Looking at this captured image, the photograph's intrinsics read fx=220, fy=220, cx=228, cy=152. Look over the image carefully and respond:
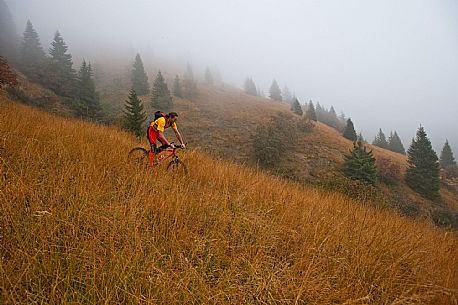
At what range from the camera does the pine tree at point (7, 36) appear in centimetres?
4350

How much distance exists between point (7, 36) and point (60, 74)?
146 feet

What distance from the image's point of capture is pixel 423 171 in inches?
931

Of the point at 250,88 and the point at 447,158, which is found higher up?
the point at 250,88

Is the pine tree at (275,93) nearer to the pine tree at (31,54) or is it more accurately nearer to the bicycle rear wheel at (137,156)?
the pine tree at (31,54)

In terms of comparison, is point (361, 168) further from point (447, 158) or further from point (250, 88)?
point (250, 88)

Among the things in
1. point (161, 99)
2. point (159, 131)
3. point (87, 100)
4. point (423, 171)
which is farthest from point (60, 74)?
point (423, 171)

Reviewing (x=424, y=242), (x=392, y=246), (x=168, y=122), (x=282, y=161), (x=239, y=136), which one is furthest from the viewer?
(x=239, y=136)

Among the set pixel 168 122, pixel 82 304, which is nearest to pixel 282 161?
pixel 168 122

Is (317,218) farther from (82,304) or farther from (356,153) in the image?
(356,153)

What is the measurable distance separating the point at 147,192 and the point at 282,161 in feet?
60.1

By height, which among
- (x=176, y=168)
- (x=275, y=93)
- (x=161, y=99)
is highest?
(x=275, y=93)

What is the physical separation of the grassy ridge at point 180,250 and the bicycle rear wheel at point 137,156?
727 millimetres

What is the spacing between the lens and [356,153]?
18.8 meters

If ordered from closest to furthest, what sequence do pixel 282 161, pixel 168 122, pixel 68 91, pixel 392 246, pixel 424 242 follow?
pixel 392 246, pixel 424 242, pixel 168 122, pixel 282 161, pixel 68 91
